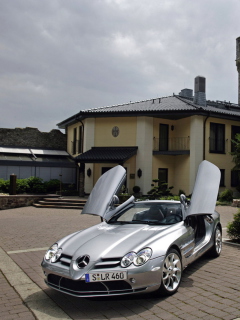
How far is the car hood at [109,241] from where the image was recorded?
13.6 feet

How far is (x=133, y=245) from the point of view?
4.22 meters

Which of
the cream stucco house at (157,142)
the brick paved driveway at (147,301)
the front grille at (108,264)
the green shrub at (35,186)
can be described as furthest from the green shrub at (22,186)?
the front grille at (108,264)

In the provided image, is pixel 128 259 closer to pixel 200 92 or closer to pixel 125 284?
pixel 125 284

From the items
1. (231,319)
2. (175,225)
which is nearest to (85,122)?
(175,225)

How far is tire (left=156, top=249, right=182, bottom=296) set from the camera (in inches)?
164

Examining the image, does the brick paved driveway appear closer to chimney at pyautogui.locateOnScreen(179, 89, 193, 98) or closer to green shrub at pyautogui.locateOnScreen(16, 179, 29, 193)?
green shrub at pyautogui.locateOnScreen(16, 179, 29, 193)

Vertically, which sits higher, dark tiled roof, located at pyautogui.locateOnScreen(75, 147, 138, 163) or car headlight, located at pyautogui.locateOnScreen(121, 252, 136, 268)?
dark tiled roof, located at pyautogui.locateOnScreen(75, 147, 138, 163)

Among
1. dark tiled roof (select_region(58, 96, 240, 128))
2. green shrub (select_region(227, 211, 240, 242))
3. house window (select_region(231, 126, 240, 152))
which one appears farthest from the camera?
house window (select_region(231, 126, 240, 152))

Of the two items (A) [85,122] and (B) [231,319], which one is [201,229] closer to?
(B) [231,319]

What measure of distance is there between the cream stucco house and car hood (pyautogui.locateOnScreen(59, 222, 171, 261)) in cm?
1532

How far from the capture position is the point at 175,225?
509cm

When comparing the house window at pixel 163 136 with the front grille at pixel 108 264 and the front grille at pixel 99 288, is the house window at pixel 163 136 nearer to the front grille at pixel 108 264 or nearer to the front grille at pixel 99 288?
the front grille at pixel 108 264

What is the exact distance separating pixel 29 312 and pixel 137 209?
106 inches

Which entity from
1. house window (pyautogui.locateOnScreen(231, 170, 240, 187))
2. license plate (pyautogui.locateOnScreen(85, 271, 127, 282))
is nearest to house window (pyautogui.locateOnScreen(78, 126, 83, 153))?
house window (pyautogui.locateOnScreen(231, 170, 240, 187))
